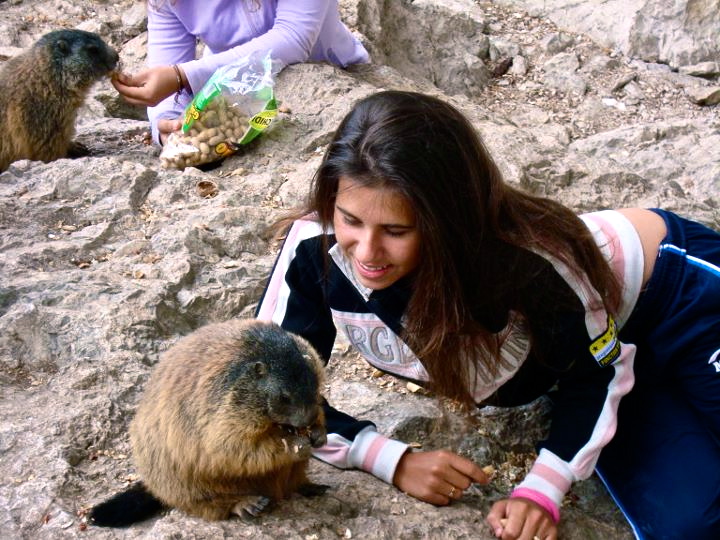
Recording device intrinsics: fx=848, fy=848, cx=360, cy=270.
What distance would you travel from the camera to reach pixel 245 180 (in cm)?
420

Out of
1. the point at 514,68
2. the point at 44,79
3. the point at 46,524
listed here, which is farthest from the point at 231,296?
the point at 514,68

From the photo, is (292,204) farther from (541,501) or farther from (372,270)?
(541,501)

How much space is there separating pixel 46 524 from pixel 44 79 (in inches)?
155

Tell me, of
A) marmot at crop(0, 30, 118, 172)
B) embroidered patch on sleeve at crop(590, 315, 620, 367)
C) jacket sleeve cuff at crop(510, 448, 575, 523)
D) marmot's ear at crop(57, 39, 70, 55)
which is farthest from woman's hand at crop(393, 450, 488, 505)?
marmot's ear at crop(57, 39, 70, 55)

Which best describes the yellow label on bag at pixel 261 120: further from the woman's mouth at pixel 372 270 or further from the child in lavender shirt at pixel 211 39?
the woman's mouth at pixel 372 270

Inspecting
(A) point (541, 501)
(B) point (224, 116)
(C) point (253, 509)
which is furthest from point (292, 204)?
(A) point (541, 501)

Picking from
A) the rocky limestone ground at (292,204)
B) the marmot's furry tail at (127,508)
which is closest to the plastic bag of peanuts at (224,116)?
the rocky limestone ground at (292,204)

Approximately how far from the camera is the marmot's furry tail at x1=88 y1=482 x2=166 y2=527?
2262mm

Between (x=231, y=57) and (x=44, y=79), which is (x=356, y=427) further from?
(x=44, y=79)

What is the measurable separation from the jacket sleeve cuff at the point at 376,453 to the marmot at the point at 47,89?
3.52 meters

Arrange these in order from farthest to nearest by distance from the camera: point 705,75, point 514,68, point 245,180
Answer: point 514,68
point 705,75
point 245,180

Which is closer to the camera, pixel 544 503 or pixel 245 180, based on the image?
pixel 544 503

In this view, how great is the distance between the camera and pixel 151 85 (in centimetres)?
461

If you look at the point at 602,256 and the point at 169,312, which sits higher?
the point at 602,256
